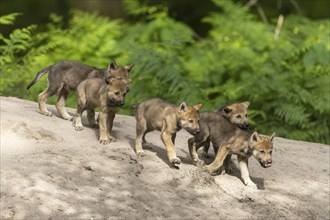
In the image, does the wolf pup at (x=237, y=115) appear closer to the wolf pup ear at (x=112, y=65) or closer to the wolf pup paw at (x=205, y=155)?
the wolf pup paw at (x=205, y=155)

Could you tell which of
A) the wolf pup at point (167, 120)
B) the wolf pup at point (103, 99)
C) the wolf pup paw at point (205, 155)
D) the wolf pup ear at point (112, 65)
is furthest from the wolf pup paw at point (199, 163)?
the wolf pup ear at point (112, 65)

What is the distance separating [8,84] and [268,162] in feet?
21.6

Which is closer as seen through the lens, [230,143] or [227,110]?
[230,143]

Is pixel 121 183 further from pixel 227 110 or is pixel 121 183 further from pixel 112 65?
pixel 112 65

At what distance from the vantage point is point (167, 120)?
853 centimetres

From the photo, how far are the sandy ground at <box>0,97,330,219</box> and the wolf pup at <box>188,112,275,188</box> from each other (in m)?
0.17

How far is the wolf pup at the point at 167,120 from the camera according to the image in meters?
8.34

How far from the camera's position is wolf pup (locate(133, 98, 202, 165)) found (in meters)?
8.34

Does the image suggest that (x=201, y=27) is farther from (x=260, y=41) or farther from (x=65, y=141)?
(x=65, y=141)

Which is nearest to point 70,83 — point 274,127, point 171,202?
point 171,202

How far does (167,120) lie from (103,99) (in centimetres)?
96

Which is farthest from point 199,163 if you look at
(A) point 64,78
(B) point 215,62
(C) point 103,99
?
(B) point 215,62

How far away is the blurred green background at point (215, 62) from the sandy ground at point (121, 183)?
346cm

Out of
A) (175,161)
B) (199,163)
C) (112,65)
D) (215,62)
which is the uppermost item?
(112,65)
